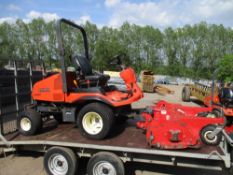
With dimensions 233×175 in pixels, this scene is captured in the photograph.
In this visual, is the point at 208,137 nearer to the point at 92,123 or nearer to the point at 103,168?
the point at 103,168

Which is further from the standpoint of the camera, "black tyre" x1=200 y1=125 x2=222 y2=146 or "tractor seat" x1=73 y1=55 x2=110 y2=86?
"tractor seat" x1=73 y1=55 x2=110 y2=86

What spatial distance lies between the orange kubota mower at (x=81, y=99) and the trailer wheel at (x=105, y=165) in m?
0.52

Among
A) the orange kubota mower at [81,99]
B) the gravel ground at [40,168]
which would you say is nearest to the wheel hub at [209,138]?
the gravel ground at [40,168]

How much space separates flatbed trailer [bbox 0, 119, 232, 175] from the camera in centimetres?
402

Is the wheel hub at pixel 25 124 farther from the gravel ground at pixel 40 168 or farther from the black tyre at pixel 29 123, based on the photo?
the gravel ground at pixel 40 168

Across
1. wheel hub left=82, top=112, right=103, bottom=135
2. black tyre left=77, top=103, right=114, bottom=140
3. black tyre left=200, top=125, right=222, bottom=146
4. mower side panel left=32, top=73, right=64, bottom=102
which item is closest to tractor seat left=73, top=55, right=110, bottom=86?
mower side panel left=32, top=73, right=64, bottom=102

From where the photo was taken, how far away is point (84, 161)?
5242mm

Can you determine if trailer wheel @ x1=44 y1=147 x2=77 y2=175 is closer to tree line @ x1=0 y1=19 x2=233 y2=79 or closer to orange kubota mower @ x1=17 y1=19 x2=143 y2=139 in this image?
orange kubota mower @ x1=17 y1=19 x2=143 y2=139

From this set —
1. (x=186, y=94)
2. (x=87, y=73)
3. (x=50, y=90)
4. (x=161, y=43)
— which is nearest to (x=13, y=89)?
(x=50, y=90)

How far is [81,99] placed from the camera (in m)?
4.95

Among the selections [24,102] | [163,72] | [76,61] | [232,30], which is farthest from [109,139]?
[232,30]

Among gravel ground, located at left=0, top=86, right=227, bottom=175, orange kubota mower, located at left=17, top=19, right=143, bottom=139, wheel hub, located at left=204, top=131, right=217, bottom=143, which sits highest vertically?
orange kubota mower, located at left=17, top=19, right=143, bottom=139

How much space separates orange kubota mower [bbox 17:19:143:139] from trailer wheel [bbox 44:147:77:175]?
1.70 ft

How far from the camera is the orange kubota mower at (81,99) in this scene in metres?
4.80
